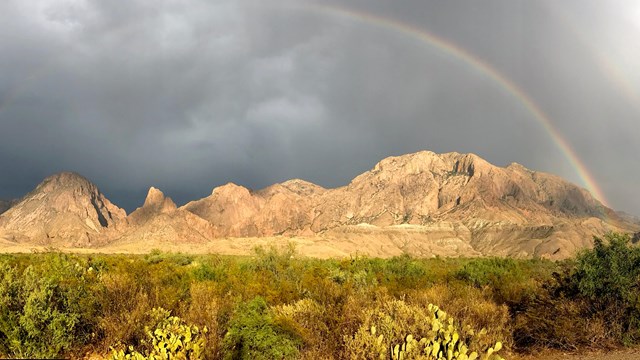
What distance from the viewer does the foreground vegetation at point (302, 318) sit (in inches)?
396

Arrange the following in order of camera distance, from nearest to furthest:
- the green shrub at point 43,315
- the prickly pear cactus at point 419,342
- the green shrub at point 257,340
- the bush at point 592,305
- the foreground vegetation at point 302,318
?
the prickly pear cactus at point 419,342, the foreground vegetation at point 302,318, the green shrub at point 43,315, the green shrub at point 257,340, the bush at point 592,305

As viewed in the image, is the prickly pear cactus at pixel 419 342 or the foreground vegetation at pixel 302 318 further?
the foreground vegetation at pixel 302 318

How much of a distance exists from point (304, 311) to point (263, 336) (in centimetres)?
258

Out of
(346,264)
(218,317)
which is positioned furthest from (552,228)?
(218,317)

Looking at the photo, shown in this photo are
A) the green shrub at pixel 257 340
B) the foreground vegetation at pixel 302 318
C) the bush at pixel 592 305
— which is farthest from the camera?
the bush at pixel 592 305

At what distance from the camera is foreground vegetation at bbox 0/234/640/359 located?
10.1m

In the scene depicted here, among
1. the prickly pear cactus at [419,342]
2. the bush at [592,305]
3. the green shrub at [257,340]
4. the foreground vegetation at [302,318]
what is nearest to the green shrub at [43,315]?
the foreground vegetation at [302,318]

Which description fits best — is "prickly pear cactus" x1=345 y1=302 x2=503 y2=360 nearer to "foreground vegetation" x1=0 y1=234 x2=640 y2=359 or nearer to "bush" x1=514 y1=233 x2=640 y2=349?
"foreground vegetation" x1=0 y1=234 x2=640 y2=359

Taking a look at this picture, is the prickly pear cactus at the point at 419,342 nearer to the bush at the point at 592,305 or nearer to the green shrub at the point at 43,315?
the green shrub at the point at 43,315

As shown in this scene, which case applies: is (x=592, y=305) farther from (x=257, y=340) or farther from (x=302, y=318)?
(x=257, y=340)

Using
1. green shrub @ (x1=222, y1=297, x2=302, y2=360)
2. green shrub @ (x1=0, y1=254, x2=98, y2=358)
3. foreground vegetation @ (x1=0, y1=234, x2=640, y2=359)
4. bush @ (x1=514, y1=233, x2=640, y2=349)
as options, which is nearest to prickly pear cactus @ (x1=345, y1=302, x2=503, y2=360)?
foreground vegetation @ (x1=0, y1=234, x2=640, y2=359)

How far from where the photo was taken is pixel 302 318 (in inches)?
536

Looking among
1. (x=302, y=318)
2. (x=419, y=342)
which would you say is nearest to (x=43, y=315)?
(x=302, y=318)

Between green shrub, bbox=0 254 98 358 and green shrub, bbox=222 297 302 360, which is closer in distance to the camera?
green shrub, bbox=0 254 98 358
